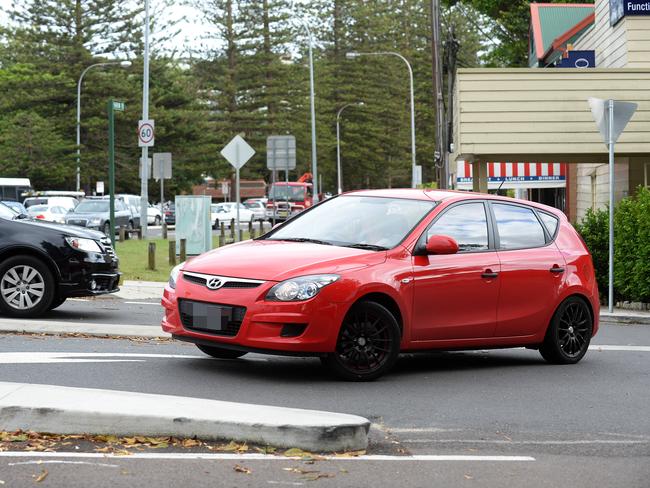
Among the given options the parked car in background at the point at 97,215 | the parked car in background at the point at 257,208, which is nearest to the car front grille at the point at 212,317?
the parked car in background at the point at 97,215

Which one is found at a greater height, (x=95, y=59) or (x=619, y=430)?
(x=95, y=59)

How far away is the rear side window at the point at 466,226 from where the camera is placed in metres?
10.2

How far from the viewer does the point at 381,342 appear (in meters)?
9.45

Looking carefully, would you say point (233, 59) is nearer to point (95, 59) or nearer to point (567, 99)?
point (95, 59)

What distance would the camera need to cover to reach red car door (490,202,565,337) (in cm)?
1057

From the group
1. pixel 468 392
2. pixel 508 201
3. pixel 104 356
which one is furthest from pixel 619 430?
pixel 104 356

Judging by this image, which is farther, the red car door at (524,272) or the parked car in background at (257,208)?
the parked car in background at (257,208)

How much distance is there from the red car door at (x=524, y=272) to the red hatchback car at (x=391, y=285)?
13mm

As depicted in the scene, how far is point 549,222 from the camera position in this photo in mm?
11414

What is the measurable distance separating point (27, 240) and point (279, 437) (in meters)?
7.66

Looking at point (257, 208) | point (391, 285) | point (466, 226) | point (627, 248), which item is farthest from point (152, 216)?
point (391, 285)

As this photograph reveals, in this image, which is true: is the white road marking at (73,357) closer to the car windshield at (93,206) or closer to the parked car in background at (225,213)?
the car windshield at (93,206)

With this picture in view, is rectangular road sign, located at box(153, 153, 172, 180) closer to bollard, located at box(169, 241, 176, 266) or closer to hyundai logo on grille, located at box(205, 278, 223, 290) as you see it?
bollard, located at box(169, 241, 176, 266)

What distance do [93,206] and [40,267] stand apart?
95.1 feet
